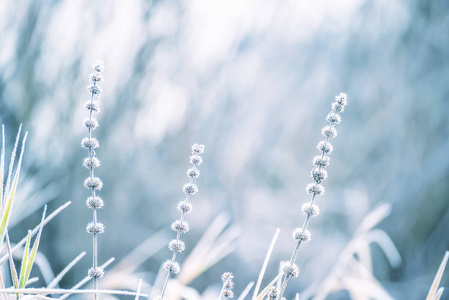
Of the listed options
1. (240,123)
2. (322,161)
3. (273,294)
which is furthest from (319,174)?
(240,123)

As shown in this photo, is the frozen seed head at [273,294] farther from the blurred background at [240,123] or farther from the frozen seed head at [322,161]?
the blurred background at [240,123]

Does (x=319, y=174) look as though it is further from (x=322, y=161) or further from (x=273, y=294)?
(x=273, y=294)

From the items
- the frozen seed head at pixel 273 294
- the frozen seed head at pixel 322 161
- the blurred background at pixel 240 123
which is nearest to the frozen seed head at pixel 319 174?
the frozen seed head at pixel 322 161

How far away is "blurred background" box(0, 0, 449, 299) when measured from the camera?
1321mm

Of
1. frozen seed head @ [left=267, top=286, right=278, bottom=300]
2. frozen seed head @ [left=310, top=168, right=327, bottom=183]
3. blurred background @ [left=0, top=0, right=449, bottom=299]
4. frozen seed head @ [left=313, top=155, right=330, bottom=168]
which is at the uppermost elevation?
blurred background @ [left=0, top=0, right=449, bottom=299]

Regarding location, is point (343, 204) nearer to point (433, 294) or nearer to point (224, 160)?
point (224, 160)

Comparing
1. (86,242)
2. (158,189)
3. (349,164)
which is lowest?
(86,242)

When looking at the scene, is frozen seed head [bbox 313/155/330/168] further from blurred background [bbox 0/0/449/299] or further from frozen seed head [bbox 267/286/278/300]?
blurred background [bbox 0/0/449/299]

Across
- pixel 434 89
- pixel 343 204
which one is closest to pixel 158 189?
pixel 343 204

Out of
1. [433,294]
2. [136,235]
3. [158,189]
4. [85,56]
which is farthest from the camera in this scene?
[158,189]

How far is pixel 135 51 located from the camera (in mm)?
1418

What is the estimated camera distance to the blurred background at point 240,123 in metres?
1.32

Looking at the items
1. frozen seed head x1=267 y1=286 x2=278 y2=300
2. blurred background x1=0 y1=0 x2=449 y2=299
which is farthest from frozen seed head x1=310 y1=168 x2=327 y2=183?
blurred background x1=0 y1=0 x2=449 y2=299

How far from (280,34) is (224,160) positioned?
506mm
